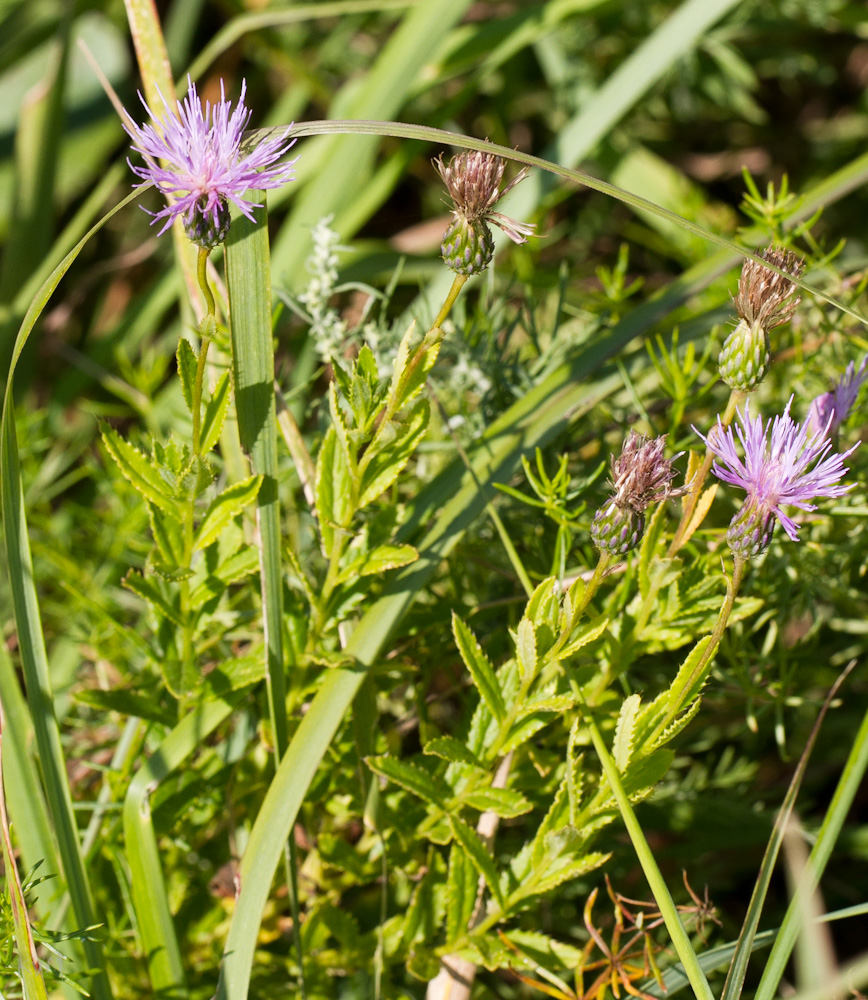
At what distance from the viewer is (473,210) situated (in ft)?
2.29

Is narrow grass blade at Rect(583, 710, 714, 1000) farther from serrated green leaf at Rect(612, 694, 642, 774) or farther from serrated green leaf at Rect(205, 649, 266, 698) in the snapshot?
serrated green leaf at Rect(205, 649, 266, 698)

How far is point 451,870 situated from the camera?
874 millimetres

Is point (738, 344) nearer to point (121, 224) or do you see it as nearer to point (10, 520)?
point (10, 520)

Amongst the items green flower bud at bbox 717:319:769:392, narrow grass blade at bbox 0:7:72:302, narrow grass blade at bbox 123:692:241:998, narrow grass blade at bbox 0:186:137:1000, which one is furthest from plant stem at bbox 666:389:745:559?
narrow grass blade at bbox 0:7:72:302

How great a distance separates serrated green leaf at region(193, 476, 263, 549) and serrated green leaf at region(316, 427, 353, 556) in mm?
57

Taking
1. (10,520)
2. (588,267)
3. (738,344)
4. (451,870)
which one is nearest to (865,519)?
(738,344)

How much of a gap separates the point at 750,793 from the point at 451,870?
65cm

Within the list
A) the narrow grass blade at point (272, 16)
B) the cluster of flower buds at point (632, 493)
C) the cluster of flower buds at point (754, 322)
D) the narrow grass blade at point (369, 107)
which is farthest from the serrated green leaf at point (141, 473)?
the narrow grass blade at point (272, 16)

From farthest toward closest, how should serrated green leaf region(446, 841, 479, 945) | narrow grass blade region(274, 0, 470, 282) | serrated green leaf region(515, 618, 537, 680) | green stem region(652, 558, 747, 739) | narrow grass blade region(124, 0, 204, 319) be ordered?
1. narrow grass blade region(274, 0, 470, 282)
2. narrow grass blade region(124, 0, 204, 319)
3. serrated green leaf region(446, 841, 479, 945)
4. serrated green leaf region(515, 618, 537, 680)
5. green stem region(652, 558, 747, 739)

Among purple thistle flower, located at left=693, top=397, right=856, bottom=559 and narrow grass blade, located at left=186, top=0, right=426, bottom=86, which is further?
narrow grass blade, located at left=186, top=0, right=426, bottom=86

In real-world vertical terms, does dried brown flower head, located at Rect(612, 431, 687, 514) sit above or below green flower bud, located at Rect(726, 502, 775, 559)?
above

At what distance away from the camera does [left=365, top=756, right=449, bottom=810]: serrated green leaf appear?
844mm

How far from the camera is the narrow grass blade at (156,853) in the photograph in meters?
0.89

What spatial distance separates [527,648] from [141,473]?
37 cm
